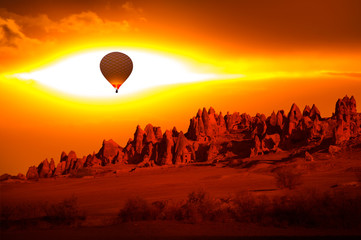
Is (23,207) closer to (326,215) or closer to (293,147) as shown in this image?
(326,215)

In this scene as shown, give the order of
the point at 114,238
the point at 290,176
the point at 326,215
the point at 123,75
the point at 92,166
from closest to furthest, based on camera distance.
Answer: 1. the point at 114,238
2. the point at 326,215
3. the point at 123,75
4. the point at 290,176
5. the point at 92,166

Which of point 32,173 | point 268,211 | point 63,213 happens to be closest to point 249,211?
point 268,211

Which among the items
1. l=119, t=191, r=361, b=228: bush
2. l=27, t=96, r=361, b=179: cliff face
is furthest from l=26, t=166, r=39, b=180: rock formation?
l=119, t=191, r=361, b=228: bush

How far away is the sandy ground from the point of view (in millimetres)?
21156

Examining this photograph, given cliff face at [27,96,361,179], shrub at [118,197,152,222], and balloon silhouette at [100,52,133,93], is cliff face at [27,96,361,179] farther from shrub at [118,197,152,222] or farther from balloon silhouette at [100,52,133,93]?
shrub at [118,197,152,222]

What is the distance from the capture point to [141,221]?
2411cm

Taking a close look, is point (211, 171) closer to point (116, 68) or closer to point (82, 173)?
point (82, 173)

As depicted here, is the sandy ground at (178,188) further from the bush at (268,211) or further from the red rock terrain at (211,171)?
the bush at (268,211)

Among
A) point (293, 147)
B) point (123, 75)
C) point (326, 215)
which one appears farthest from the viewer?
point (293, 147)

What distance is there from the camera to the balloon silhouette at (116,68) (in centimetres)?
3975

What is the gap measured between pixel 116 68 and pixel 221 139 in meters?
70.7

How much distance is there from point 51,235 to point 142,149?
84551 mm

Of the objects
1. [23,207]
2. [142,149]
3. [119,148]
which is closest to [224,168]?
[142,149]

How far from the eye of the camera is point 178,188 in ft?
179
